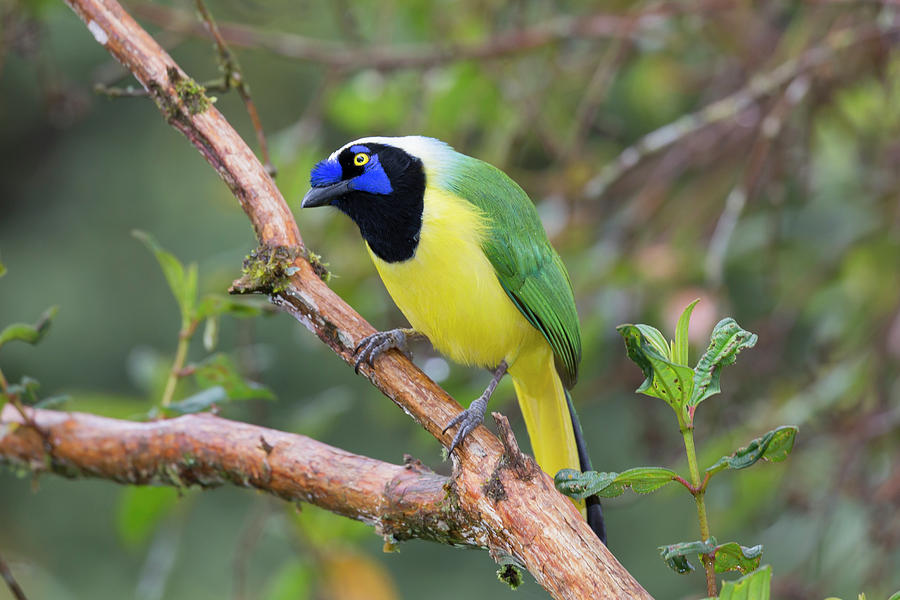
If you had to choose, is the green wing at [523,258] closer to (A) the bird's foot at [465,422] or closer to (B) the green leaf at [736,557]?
(A) the bird's foot at [465,422]

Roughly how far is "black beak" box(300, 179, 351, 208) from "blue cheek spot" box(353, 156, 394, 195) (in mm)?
27

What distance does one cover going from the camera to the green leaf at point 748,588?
3.67ft

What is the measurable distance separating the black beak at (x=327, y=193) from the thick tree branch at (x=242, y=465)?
0.63 meters

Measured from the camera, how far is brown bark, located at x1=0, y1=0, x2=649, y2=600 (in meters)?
1.47

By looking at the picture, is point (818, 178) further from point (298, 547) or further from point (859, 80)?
point (298, 547)

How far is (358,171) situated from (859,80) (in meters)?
1.94

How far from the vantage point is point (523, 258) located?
2.34 m

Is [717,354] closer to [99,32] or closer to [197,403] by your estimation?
[197,403]

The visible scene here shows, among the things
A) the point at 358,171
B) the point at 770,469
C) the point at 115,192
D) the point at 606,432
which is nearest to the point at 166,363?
the point at 358,171

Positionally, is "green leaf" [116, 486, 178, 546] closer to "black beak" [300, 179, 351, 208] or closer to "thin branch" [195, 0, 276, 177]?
"black beak" [300, 179, 351, 208]

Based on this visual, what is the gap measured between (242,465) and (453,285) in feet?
2.13

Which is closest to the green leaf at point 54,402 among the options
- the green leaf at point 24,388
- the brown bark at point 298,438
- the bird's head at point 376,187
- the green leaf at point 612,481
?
the green leaf at point 24,388

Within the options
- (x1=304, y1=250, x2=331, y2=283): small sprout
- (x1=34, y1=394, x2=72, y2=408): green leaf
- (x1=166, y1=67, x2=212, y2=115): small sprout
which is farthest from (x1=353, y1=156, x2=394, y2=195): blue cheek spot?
(x1=34, y1=394, x2=72, y2=408): green leaf

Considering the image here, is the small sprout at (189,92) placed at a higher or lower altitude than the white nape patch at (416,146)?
lower
